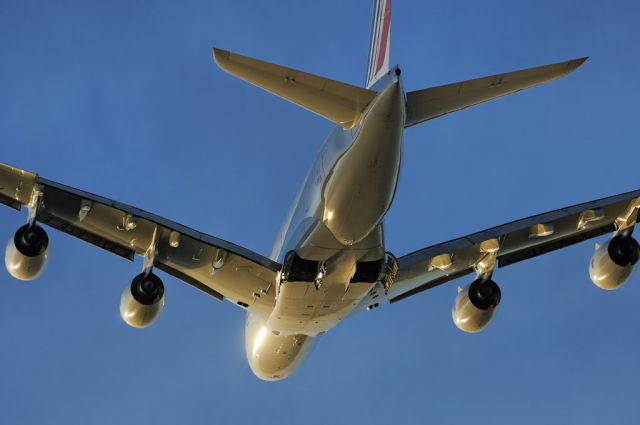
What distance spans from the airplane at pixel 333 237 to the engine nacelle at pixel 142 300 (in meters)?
0.03

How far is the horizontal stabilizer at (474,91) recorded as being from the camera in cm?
1800

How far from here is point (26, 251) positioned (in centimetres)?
2220

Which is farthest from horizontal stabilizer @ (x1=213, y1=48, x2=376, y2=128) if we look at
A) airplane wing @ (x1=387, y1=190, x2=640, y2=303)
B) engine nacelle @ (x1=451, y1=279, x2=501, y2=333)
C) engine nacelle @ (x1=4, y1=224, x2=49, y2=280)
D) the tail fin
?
engine nacelle @ (x1=451, y1=279, x2=501, y2=333)

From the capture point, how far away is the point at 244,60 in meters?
17.5

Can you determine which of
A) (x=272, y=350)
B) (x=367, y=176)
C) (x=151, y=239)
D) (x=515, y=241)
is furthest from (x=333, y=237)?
(x=272, y=350)

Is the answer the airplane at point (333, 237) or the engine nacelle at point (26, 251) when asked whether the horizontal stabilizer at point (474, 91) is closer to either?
the airplane at point (333, 237)

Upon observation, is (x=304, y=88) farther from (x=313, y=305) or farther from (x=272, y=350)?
(x=272, y=350)

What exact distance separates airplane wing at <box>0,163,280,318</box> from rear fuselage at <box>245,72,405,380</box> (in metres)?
0.90

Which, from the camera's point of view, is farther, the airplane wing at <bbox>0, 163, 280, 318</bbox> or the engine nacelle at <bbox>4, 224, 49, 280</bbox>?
the airplane wing at <bbox>0, 163, 280, 318</bbox>

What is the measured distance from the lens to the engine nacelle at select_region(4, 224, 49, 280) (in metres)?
22.2

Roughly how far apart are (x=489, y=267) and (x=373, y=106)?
30.2 ft

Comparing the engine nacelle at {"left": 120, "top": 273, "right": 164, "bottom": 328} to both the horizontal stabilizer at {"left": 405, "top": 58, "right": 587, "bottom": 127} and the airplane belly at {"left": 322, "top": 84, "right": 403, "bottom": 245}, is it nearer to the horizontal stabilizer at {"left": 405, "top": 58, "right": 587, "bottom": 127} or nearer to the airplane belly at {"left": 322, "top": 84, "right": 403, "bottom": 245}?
the airplane belly at {"left": 322, "top": 84, "right": 403, "bottom": 245}

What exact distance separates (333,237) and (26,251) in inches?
297

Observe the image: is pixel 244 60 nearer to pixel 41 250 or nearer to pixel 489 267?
pixel 41 250
